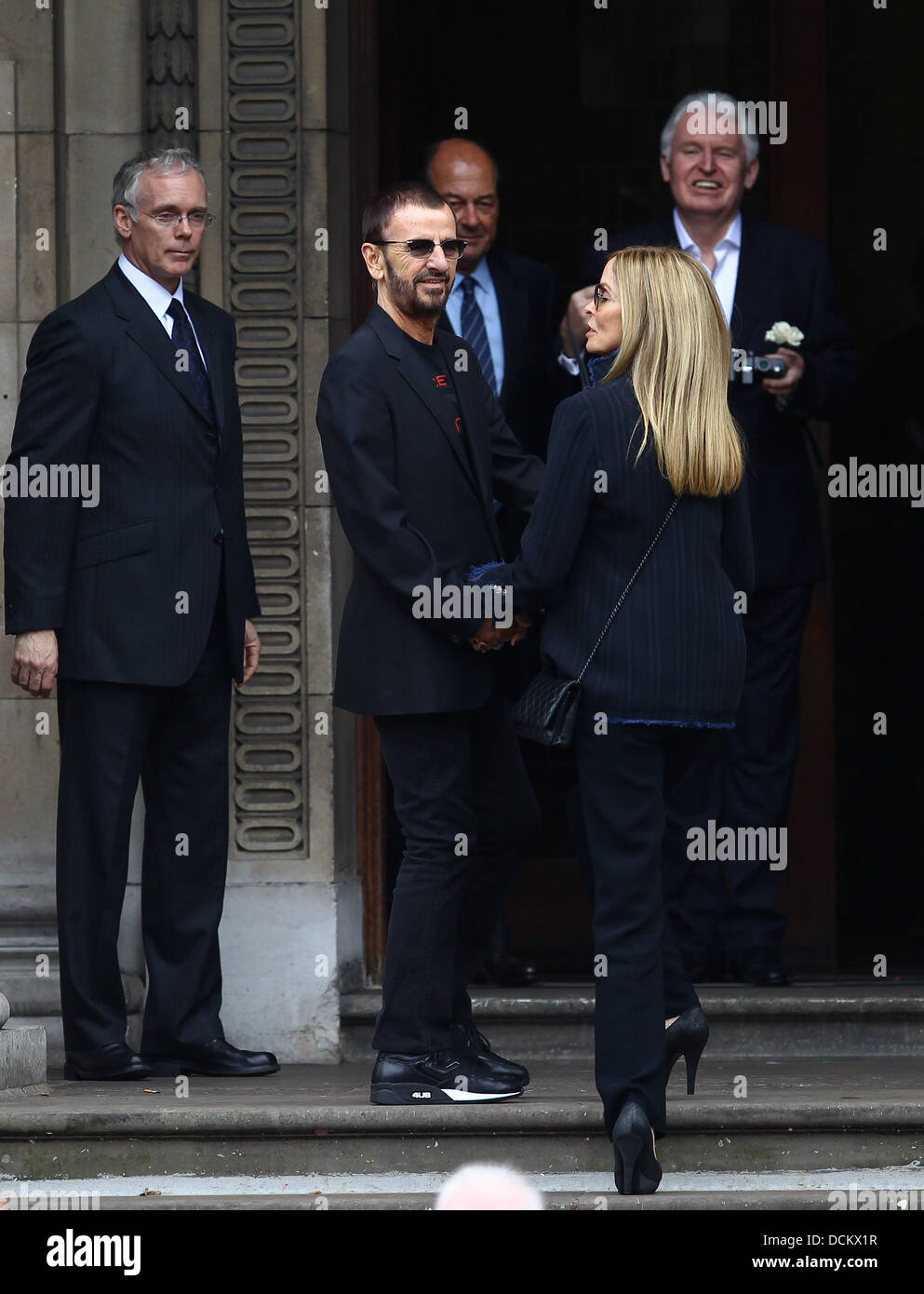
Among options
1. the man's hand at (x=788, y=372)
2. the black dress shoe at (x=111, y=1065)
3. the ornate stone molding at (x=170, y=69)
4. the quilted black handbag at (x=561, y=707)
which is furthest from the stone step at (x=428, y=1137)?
the ornate stone molding at (x=170, y=69)

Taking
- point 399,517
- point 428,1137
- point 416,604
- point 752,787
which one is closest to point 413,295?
point 399,517

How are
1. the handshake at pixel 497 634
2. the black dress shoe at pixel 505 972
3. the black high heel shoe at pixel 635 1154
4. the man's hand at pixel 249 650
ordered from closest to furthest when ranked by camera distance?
the black high heel shoe at pixel 635 1154
the handshake at pixel 497 634
the man's hand at pixel 249 650
the black dress shoe at pixel 505 972

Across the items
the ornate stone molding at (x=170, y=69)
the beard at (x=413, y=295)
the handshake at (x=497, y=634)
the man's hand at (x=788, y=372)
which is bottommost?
the handshake at (x=497, y=634)

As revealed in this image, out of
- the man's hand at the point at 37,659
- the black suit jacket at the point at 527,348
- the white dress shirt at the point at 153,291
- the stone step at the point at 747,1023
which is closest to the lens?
the man's hand at the point at 37,659

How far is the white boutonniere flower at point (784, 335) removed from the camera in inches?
270

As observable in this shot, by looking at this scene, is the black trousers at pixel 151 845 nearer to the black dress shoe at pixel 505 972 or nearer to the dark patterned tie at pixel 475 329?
the black dress shoe at pixel 505 972

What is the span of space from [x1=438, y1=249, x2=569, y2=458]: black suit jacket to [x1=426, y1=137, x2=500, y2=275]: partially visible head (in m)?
0.16

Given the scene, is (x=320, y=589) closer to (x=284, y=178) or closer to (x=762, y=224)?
(x=284, y=178)

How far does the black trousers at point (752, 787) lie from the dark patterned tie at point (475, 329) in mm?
1010

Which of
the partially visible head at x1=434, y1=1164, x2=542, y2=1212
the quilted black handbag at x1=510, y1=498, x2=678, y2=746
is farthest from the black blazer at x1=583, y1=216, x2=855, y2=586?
the partially visible head at x1=434, y1=1164, x2=542, y2=1212

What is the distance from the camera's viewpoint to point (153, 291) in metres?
6.41

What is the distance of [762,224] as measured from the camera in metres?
7.13

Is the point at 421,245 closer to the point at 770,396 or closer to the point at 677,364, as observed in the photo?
the point at 677,364
